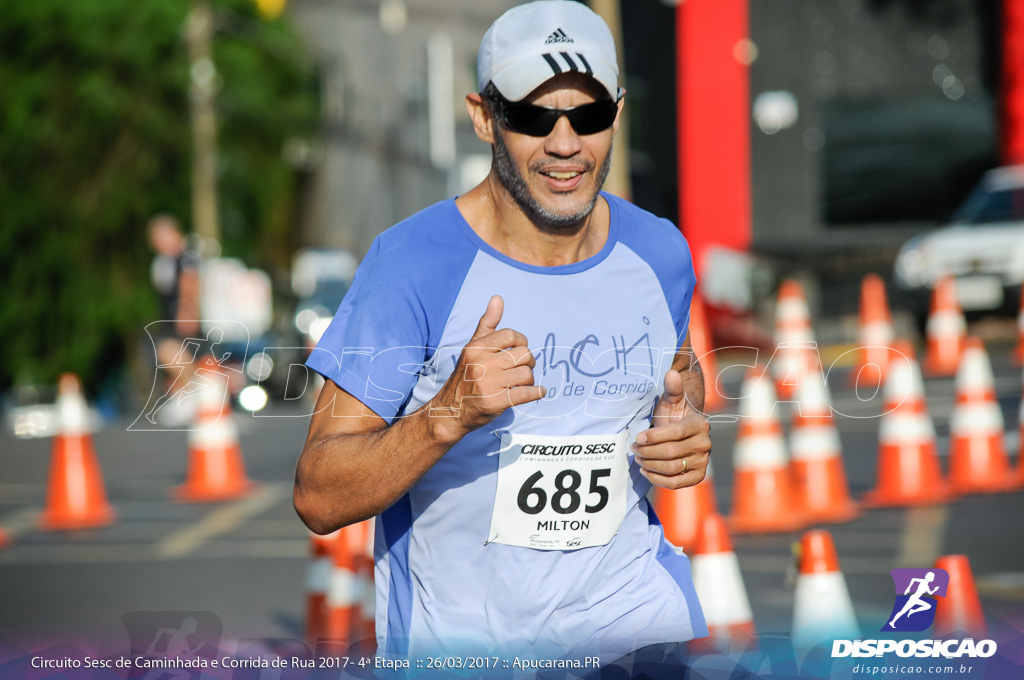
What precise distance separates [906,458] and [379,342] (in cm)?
Result: 606

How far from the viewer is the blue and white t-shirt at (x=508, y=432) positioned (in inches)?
95.0

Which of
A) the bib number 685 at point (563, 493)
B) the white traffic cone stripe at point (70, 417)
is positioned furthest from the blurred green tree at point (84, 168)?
the bib number 685 at point (563, 493)

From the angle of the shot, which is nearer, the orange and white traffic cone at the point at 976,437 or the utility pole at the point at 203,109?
the orange and white traffic cone at the point at 976,437

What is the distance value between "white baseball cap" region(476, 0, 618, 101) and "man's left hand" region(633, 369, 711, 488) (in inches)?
24.5

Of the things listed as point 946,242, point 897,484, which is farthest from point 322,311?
point 897,484

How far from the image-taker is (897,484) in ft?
25.7

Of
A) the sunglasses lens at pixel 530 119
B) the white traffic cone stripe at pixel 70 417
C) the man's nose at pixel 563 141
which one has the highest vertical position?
the sunglasses lens at pixel 530 119

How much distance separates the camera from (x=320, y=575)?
509 centimetres

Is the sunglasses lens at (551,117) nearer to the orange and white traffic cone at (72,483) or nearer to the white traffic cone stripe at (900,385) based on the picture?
the white traffic cone stripe at (900,385)

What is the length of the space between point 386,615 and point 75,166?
94.7 ft

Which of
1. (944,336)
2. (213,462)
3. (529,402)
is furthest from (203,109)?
(529,402)

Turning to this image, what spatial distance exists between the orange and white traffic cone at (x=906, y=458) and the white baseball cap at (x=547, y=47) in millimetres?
5631

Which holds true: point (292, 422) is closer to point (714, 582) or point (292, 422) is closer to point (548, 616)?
point (714, 582)

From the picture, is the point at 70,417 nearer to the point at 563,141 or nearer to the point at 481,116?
the point at 481,116
